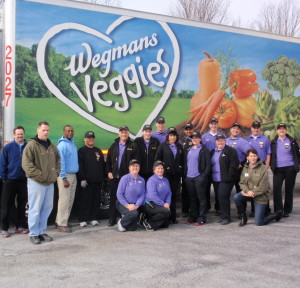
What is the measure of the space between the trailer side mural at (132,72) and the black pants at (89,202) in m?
0.76

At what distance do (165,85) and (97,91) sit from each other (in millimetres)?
1250

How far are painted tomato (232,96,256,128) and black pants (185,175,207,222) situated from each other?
175 centimetres

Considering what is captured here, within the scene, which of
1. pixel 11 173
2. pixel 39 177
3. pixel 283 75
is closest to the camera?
pixel 39 177

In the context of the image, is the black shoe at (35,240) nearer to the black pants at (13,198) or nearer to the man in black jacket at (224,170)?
the black pants at (13,198)

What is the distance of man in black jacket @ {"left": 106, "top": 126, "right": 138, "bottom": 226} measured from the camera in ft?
22.5

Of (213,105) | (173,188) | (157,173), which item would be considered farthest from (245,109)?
(157,173)

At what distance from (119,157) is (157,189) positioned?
0.81 meters

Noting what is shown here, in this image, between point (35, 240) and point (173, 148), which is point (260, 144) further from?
point (35, 240)

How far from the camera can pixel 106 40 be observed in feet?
22.7

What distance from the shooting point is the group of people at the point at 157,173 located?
6.42 meters

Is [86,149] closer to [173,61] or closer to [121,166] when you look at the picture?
[121,166]

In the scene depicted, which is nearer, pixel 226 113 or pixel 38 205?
pixel 38 205

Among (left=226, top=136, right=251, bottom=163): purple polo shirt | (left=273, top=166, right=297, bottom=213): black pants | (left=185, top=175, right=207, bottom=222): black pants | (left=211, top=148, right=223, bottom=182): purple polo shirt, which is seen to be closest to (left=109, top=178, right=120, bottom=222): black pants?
(left=185, top=175, right=207, bottom=222): black pants

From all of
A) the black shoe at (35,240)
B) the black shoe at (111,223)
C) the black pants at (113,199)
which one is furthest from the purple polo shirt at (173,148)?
the black shoe at (35,240)
